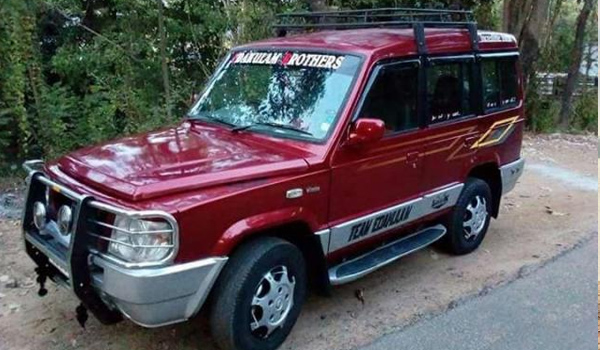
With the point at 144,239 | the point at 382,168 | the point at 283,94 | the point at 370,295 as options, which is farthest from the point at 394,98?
the point at 144,239

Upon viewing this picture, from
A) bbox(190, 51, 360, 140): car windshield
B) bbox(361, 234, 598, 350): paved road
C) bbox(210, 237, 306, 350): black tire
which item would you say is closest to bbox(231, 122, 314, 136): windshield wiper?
bbox(190, 51, 360, 140): car windshield

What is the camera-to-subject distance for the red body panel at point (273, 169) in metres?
3.30

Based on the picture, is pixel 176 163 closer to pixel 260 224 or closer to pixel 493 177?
pixel 260 224

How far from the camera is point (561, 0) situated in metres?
15.5

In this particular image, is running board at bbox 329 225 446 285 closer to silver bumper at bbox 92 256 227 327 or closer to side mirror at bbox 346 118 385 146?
side mirror at bbox 346 118 385 146

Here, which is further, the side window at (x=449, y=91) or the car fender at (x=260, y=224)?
the side window at (x=449, y=91)

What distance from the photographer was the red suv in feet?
10.6

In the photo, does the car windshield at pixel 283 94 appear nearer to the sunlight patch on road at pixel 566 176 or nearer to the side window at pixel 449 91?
the side window at pixel 449 91

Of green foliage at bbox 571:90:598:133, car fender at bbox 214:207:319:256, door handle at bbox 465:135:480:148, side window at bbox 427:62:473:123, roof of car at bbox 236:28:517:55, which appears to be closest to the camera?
car fender at bbox 214:207:319:256

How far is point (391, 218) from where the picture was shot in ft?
14.9

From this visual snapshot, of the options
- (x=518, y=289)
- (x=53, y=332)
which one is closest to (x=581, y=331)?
(x=518, y=289)

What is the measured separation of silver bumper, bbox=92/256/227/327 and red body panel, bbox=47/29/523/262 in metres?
0.09

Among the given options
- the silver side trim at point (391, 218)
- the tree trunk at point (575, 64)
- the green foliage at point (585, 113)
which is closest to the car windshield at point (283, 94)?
the silver side trim at point (391, 218)

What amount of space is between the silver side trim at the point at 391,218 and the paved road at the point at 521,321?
2.32ft
